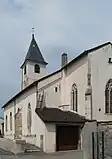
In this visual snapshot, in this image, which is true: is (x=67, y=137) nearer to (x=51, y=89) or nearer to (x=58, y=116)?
(x=58, y=116)

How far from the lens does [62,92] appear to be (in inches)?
1102

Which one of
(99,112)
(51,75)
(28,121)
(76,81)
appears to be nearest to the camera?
(99,112)

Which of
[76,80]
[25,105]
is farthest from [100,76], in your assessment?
[25,105]

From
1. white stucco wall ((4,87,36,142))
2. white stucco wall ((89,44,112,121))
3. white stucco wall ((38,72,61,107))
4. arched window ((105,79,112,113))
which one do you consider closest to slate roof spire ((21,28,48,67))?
white stucco wall ((4,87,36,142))

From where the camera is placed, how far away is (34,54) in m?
54.7

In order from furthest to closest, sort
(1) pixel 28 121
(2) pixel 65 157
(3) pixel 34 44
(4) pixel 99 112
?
1. (3) pixel 34 44
2. (1) pixel 28 121
3. (4) pixel 99 112
4. (2) pixel 65 157

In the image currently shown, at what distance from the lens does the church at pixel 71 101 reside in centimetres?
2286

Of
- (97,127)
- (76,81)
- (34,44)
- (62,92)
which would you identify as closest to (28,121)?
(62,92)

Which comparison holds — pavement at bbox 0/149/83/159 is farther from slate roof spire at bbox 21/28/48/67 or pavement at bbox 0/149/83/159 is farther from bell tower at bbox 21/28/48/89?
slate roof spire at bbox 21/28/48/67

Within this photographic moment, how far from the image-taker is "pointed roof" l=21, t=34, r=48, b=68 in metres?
53.2

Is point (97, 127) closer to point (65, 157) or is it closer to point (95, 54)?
point (65, 157)

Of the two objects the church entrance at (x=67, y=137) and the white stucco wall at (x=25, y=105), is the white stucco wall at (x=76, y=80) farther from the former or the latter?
the white stucco wall at (x=25, y=105)

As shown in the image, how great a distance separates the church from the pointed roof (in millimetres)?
21378

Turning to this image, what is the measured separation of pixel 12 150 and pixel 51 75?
31.3 feet
